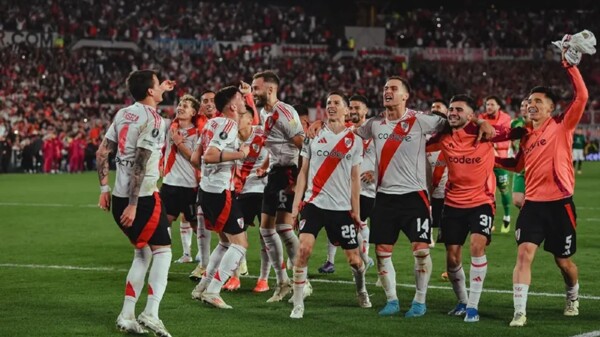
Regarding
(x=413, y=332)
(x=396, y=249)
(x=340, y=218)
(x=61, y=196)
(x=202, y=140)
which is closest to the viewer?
(x=413, y=332)

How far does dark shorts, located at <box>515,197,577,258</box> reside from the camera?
982 cm

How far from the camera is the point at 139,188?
9172 mm

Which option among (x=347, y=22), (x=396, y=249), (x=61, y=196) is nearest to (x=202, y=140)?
(x=396, y=249)

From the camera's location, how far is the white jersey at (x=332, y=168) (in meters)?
10.5

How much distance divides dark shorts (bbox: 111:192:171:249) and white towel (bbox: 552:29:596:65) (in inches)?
159

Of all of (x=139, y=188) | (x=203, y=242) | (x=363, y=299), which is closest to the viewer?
(x=139, y=188)

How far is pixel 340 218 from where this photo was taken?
10453mm

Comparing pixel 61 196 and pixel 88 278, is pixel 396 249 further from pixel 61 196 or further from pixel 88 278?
pixel 61 196

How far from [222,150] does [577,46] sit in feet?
12.3

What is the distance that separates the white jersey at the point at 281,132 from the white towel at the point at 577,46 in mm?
3425

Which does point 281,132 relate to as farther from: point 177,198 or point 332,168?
point 177,198

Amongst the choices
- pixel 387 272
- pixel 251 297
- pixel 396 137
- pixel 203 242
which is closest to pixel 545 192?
pixel 396 137

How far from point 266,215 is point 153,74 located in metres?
2.95

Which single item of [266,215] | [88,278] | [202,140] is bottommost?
[88,278]
